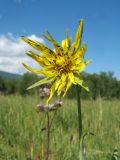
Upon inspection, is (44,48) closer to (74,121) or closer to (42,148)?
(42,148)

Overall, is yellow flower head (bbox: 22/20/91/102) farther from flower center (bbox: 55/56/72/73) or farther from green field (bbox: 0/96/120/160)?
green field (bbox: 0/96/120/160)

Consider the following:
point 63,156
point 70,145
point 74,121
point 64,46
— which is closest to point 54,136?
point 70,145

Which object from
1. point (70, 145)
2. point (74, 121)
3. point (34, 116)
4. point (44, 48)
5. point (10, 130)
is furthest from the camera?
point (74, 121)

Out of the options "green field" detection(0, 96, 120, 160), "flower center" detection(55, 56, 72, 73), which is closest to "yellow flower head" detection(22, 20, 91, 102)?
"flower center" detection(55, 56, 72, 73)

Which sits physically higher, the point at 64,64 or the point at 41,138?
the point at 64,64

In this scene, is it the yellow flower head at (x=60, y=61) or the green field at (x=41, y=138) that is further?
the green field at (x=41, y=138)

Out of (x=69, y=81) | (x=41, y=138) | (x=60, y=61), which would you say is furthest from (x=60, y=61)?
(x=41, y=138)

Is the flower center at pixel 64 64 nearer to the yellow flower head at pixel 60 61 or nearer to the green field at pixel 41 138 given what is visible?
the yellow flower head at pixel 60 61

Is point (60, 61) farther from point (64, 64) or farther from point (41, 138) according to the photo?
point (41, 138)

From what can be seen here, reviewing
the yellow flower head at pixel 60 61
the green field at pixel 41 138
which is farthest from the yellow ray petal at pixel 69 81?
the green field at pixel 41 138
